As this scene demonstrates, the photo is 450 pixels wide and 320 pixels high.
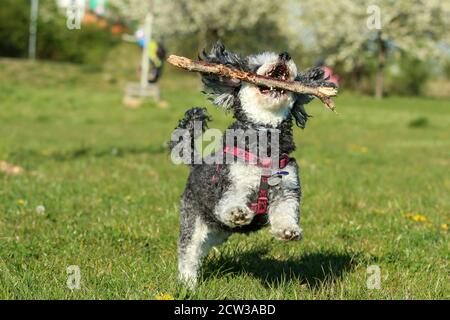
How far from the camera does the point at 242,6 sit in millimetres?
44656

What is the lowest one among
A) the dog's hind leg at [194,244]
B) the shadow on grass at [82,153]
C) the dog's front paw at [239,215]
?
the shadow on grass at [82,153]

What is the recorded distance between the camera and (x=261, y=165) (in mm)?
4473

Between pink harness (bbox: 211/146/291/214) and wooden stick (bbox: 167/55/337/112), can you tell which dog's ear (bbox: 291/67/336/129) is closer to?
wooden stick (bbox: 167/55/337/112)

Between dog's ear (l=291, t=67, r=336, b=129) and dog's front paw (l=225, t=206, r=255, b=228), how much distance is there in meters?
0.97

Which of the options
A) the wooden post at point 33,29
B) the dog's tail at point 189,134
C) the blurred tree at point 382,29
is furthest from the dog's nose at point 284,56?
the wooden post at point 33,29

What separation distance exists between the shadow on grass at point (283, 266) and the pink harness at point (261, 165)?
65cm

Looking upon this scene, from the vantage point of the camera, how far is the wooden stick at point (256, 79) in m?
4.34

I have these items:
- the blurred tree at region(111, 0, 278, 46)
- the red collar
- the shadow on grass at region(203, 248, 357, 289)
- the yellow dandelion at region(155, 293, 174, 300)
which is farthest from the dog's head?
the blurred tree at region(111, 0, 278, 46)

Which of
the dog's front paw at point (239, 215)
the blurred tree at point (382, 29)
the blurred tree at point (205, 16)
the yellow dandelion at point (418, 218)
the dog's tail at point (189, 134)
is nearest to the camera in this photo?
the dog's front paw at point (239, 215)

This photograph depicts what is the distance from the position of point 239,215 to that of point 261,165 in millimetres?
530

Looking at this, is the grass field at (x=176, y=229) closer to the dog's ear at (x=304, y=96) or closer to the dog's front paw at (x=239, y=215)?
the dog's front paw at (x=239, y=215)

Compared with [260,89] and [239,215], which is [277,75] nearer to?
[260,89]
